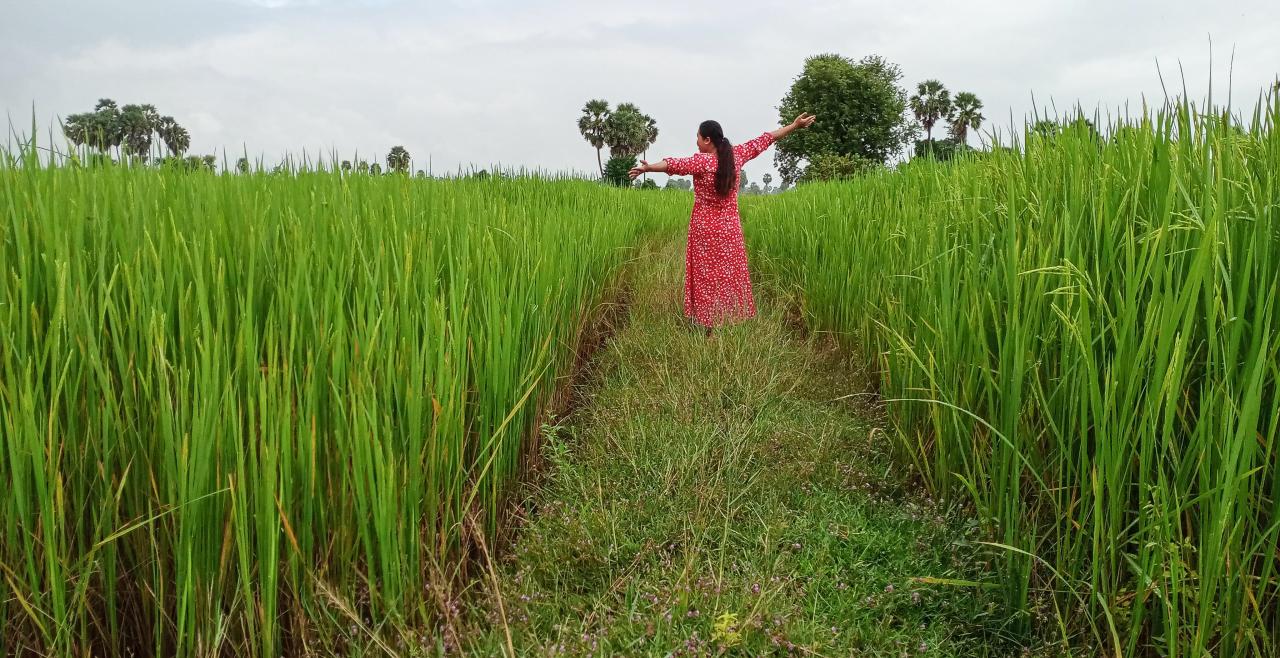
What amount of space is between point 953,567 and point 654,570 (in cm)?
73

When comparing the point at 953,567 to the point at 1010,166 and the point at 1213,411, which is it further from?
the point at 1010,166

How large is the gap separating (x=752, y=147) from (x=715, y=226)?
0.57 meters

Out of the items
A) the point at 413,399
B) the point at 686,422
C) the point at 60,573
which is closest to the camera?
the point at 60,573

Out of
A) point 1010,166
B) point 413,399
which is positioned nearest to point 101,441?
point 413,399

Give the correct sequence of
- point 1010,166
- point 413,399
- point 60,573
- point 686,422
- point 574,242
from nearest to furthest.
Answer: point 60,573
point 413,399
point 1010,166
point 686,422
point 574,242

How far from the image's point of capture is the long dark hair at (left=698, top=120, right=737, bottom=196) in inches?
158

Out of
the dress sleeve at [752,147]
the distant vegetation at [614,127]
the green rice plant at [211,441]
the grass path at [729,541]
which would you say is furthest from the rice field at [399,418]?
the distant vegetation at [614,127]

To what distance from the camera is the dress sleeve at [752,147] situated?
422 centimetres

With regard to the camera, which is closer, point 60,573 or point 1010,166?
point 60,573

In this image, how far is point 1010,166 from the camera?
7.67ft

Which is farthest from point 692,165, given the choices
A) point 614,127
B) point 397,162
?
point 614,127

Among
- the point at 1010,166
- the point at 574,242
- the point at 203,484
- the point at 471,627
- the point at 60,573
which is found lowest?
the point at 471,627

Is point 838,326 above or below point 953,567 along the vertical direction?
above

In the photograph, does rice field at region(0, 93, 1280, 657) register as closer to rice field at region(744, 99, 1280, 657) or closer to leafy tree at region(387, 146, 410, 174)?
rice field at region(744, 99, 1280, 657)
